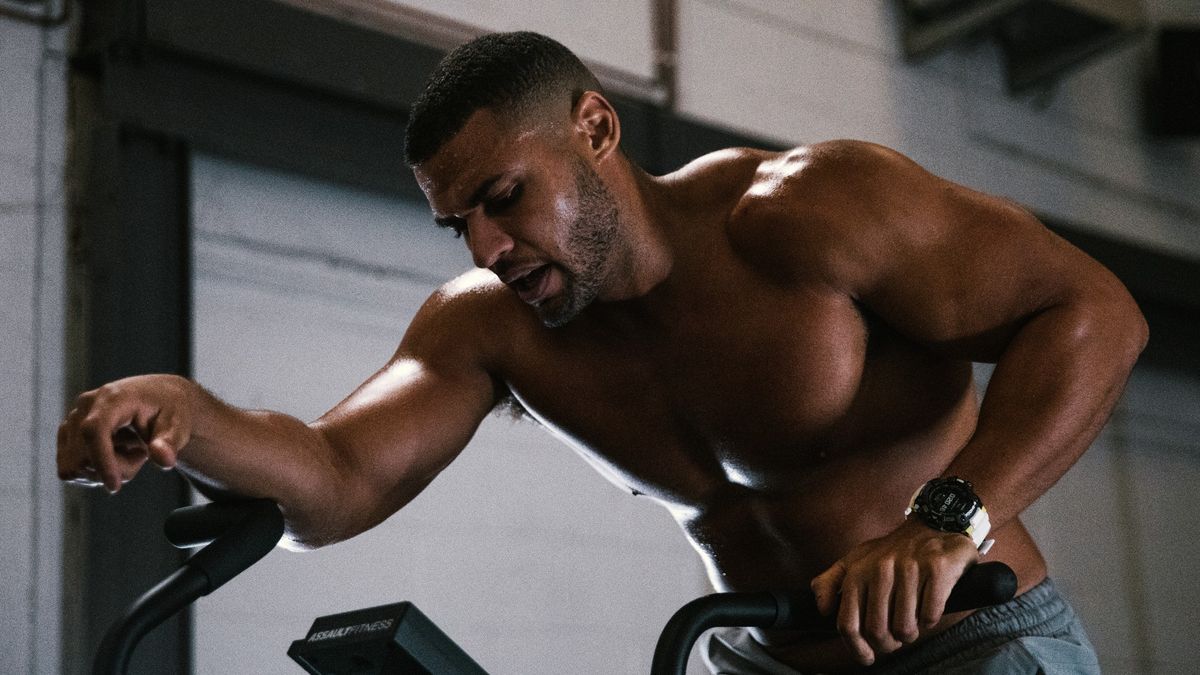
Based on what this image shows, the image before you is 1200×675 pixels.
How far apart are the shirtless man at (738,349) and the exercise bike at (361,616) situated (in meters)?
0.19

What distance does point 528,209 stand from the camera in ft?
5.49

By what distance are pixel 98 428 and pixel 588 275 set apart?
0.65 meters

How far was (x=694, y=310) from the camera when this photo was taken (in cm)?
183

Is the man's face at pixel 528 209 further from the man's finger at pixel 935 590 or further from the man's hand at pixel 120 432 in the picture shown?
the man's finger at pixel 935 590

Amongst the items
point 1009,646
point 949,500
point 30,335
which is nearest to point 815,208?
point 949,500

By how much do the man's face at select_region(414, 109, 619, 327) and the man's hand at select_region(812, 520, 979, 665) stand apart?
522mm

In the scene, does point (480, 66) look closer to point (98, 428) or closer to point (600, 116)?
point (600, 116)

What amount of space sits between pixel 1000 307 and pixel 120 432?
898 mm

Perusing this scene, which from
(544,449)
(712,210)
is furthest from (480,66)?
(544,449)

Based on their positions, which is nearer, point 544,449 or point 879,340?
point 879,340

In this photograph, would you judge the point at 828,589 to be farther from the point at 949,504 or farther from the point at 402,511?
the point at 402,511

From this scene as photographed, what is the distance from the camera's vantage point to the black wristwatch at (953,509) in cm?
140

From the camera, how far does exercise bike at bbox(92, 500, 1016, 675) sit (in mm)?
1146

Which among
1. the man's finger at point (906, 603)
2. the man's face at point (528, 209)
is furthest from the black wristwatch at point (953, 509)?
the man's face at point (528, 209)
